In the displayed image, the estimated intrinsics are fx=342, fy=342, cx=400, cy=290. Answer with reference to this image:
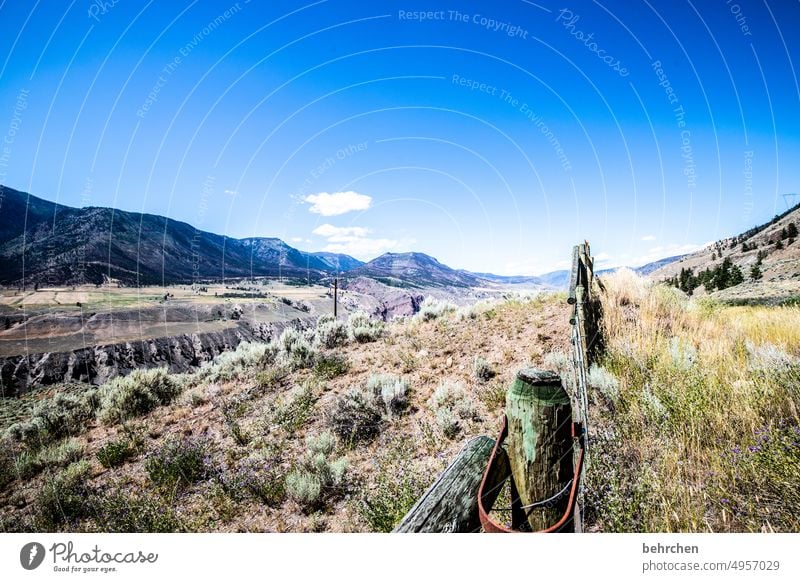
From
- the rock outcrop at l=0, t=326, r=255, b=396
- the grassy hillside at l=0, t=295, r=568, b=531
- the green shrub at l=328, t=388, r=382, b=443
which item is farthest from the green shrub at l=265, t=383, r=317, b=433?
the rock outcrop at l=0, t=326, r=255, b=396

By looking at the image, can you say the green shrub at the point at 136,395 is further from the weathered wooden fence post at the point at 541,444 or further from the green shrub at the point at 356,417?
the weathered wooden fence post at the point at 541,444

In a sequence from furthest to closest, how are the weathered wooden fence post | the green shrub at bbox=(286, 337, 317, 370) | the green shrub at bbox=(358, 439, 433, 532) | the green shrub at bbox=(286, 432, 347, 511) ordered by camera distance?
1. the green shrub at bbox=(286, 337, 317, 370)
2. the green shrub at bbox=(286, 432, 347, 511)
3. the green shrub at bbox=(358, 439, 433, 532)
4. the weathered wooden fence post

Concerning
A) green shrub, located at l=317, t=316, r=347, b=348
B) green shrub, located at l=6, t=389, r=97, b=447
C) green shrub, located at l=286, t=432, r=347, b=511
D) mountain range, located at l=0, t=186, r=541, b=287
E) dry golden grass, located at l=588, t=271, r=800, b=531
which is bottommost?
green shrub, located at l=6, t=389, r=97, b=447

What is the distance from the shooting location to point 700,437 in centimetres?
Result: 300

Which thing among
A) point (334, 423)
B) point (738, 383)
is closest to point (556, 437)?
point (738, 383)

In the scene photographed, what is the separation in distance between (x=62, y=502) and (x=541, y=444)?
6511mm

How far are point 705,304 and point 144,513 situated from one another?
11.3 m

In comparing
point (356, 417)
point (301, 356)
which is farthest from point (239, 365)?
point (356, 417)

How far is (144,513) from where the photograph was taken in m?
4.16

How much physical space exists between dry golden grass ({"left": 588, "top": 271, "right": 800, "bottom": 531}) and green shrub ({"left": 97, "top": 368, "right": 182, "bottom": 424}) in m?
9.63

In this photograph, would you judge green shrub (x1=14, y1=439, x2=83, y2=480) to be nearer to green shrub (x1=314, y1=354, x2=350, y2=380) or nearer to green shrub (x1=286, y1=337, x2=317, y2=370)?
green shrub (x1=286, y1=337, x2=317, y2=370)

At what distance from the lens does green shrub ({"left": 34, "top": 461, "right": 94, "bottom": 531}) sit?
14.6ft

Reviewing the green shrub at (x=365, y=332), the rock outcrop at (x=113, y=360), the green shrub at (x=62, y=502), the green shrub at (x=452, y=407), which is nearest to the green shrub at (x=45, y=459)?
the green shrub at (x=62, y=502)

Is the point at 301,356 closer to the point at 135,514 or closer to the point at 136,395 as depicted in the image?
→ the point at 136,395
